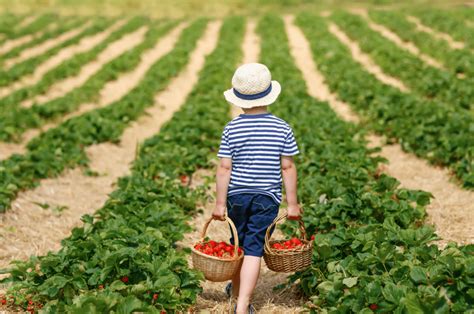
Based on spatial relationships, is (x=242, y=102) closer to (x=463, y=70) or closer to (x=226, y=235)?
(x=226, y=235)

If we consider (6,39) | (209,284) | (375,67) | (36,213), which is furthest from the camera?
(6,39)

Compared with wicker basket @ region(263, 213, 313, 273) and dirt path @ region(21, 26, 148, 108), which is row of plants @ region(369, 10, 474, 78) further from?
wicker basket @ region(263, 213, 313, 273)

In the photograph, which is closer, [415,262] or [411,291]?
[411,291]

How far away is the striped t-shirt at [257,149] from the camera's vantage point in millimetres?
4664

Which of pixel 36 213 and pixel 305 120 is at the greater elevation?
pixel 36 213

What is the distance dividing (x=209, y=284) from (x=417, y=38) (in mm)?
21649

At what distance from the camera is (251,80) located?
4613 mm

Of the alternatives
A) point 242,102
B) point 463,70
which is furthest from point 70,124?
point 463,70

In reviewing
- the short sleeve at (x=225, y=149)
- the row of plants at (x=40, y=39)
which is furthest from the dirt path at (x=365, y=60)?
the row of plants at (x=40, y=39)

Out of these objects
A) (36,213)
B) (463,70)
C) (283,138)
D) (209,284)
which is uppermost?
(283,138)

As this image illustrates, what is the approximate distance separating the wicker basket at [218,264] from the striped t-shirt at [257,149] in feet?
1.20

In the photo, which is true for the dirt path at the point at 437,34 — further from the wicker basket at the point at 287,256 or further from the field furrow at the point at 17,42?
the wicker basket at the point at 287,256

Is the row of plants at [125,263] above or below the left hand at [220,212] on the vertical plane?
below

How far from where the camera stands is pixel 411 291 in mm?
4070
